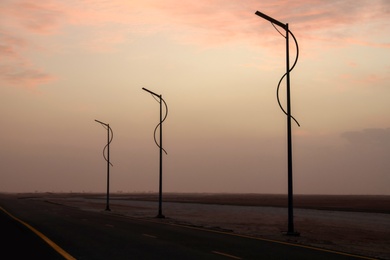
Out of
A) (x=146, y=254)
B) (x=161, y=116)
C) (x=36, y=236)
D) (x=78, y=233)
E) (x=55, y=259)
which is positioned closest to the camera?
(x=55, y=259)

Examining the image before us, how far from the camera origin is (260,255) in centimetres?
1800

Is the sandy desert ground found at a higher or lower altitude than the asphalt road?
lower

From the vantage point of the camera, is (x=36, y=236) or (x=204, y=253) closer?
(x=204, y=253)

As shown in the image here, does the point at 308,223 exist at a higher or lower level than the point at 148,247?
lower

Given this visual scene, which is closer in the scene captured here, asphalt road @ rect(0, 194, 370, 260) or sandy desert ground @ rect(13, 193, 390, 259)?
asphalt road @ rect(0, 194, 370, 260)

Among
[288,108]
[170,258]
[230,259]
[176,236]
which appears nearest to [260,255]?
[230,259]

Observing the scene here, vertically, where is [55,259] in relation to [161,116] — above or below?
below

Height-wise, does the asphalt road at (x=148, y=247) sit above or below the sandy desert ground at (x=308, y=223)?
above

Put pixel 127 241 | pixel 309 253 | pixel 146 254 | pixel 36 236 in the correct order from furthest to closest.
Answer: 1. pixel 36 236
2. pixel 127 241
3. pixel 309 253
4. pixel 146 254

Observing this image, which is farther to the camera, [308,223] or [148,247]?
[308,223]

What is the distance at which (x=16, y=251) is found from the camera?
18.6m

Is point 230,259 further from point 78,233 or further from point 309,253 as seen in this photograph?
point 78,233

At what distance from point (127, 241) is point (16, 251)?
5.08 m

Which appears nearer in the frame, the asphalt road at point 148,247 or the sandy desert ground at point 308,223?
the asphalt road at point 148,247
